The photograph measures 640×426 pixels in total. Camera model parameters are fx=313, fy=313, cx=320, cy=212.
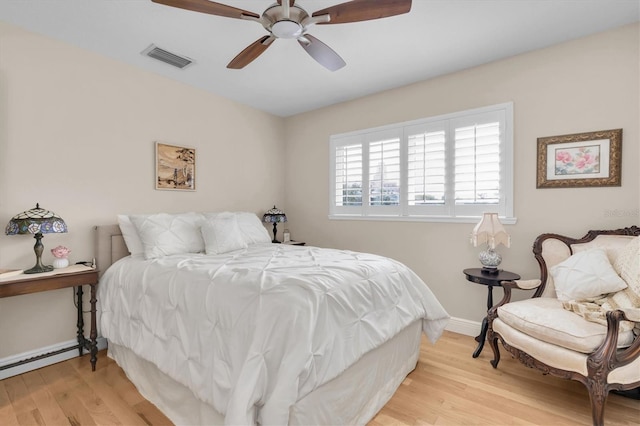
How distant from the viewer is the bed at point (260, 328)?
144cm

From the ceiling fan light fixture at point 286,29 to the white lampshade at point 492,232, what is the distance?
215cm

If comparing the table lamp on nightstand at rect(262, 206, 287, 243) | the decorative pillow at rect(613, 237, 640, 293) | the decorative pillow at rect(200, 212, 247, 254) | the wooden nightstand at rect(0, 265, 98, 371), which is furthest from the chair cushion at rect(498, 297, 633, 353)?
the wooden nightstand at rect(0, 265, 98, 371)

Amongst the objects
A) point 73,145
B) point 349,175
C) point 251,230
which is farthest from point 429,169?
point 73,145

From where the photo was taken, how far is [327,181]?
14.3 ft

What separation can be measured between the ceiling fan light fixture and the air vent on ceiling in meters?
1.41

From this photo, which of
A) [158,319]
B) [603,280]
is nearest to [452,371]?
[603,280]

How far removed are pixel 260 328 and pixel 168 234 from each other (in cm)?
179

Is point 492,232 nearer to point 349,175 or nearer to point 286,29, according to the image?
point 349,175

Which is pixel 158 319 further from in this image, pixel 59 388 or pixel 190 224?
pixel 190 224

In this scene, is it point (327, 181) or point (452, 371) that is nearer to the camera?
point (452, 371)

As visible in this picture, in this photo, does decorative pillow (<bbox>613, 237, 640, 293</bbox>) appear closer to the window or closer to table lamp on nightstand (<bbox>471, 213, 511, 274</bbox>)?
table lamp on nightstand (<bbox>471, 213, 511, 274</bbox>)

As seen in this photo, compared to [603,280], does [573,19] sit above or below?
above

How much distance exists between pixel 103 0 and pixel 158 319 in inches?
86.4

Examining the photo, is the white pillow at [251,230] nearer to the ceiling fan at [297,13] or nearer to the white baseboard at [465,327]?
the ceiling fan at [297,13]
